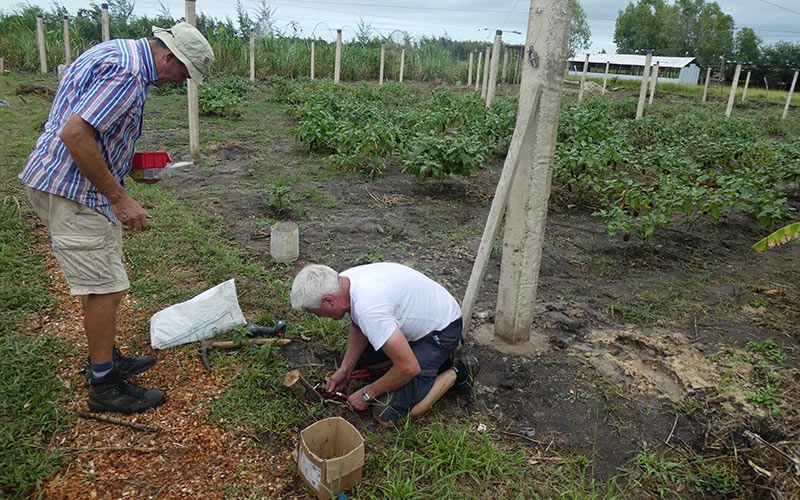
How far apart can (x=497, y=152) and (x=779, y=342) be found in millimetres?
5863

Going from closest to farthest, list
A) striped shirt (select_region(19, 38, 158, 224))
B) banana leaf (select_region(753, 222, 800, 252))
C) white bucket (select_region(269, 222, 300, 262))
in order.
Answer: striped shirt (select_region(19, 38, 158, 224)) < banana leaf (select_region(753, 222, 800, 252)) < white bucket (select_region(269, 222, 300, 262))

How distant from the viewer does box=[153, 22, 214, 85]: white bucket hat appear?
2.61 m

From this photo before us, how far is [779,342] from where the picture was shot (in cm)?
375

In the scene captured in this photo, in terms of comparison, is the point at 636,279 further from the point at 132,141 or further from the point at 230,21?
the point at 230,21

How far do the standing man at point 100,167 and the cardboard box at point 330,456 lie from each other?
94cm

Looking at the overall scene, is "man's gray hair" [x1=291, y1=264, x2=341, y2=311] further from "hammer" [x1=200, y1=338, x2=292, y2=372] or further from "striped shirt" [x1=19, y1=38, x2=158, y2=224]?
"striped shirt" [x1=19, y1=38, x2=158, y2=224]

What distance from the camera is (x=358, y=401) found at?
288cm

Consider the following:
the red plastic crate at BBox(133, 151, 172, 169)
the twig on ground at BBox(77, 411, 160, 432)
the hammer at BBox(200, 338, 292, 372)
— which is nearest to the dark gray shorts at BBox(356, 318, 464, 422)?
the hammer at BBox(200, 338, 292, 372)

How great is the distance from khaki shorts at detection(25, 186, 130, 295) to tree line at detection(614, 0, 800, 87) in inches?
1774

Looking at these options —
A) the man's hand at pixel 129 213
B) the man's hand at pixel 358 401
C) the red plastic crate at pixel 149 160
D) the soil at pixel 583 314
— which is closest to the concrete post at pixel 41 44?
the soil at pixel 583 314

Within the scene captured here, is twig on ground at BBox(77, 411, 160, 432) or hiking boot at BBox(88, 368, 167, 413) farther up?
hiking boot at BBox(88, 368, 167, 413)

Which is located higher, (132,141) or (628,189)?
(132,141)

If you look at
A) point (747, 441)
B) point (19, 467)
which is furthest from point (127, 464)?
point (747, 441)

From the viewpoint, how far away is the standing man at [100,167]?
2.40m
